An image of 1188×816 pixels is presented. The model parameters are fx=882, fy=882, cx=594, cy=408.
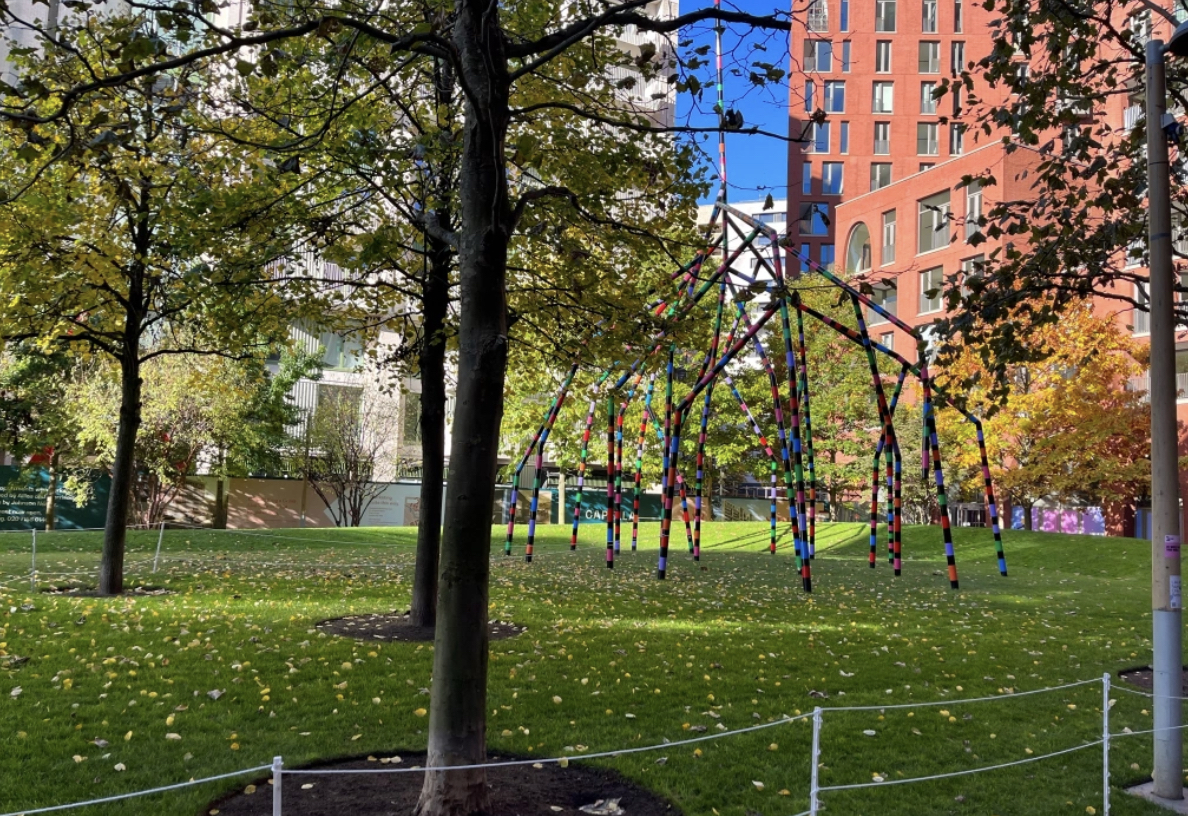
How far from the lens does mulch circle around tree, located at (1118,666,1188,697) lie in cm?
893

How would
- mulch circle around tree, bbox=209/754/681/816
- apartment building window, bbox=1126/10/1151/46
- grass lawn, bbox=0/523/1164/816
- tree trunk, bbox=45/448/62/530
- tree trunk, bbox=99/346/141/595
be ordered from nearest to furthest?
mulch circle around tree, bbox=209/754/681/816
grass lawn, bbox=0/523/1164/816
apartment building window, bbox=1126/10/1151/46
tree trunk, bbox=99/346/141/595
tree trunk, bbox=45/448/62/530

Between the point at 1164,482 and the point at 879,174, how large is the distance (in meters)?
53.8

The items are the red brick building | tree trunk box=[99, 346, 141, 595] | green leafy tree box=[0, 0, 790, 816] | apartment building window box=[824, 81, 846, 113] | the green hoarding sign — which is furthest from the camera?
apartment building window box=[824, 81, 846, 113]

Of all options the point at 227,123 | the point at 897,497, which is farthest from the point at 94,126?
the point at 897,497

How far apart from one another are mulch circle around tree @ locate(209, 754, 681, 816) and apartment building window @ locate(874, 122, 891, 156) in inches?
2211

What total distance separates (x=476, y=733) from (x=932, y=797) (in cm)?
306

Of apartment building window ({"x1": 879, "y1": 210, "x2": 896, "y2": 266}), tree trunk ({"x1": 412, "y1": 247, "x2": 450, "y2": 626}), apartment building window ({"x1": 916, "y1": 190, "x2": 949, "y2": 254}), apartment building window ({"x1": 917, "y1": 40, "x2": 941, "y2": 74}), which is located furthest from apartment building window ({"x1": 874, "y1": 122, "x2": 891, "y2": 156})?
tree trunk ({"x1": 412, "y1": 247, "x2": 450, "y2": 626})

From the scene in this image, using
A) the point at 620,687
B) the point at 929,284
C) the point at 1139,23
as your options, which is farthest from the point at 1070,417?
the point at 620,687

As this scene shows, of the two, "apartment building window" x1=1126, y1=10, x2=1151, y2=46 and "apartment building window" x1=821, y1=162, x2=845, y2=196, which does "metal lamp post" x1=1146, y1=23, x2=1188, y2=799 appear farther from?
"apartment building window" x1=821, y1=162, x2=845, y2=196

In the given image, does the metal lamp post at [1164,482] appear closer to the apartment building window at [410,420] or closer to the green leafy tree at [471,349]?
the green leafy tree at [471,349]

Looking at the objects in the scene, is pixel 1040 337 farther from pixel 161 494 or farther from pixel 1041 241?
pixel 161 494

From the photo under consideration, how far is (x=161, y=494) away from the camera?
3678 centimetres

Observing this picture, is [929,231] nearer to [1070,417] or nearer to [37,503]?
[1070,417]

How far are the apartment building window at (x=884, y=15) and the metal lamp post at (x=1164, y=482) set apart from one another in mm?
53535
